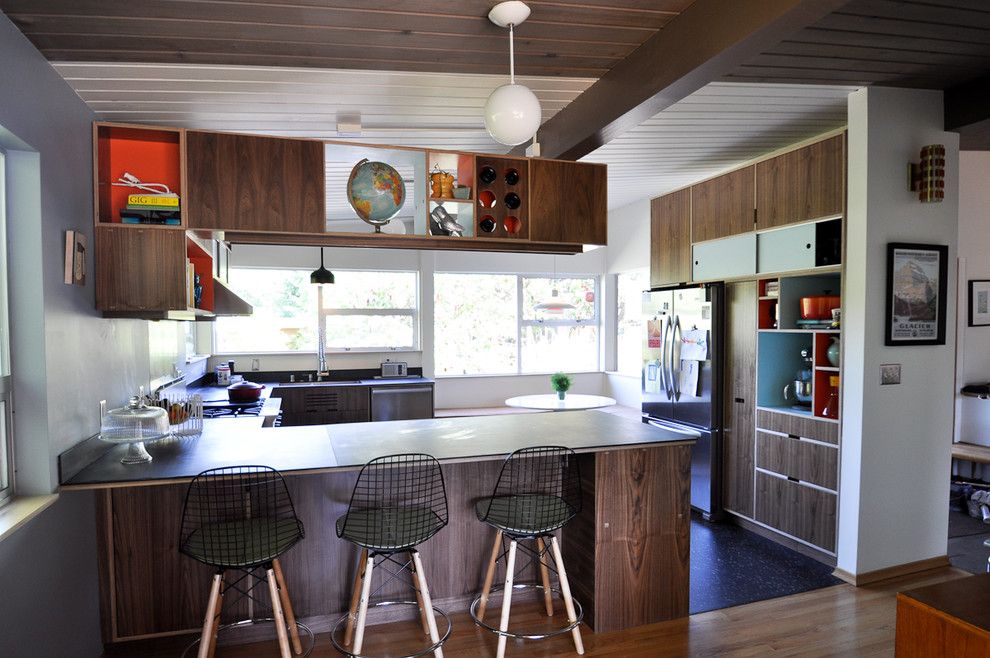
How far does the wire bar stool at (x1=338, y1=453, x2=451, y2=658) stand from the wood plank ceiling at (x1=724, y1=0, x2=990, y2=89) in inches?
89.5

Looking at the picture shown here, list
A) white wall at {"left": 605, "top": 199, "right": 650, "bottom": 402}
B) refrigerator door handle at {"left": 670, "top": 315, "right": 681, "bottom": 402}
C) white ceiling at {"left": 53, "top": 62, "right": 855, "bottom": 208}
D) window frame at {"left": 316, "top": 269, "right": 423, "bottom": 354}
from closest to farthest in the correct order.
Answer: white ceiling at {"left": 53, "top": 62, "right": 855, "bottom": 208} < refrigerator door handle at {"left": 670, "top": 315, "right": 681, "bottom": 402} < window frame at {"left": 316, "top": 269, "right": 423, "bottom": 354} < white wall at {"left": 605, "top": 199, "right": 650, "bottom": 402}

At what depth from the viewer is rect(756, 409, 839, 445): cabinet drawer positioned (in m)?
3.43

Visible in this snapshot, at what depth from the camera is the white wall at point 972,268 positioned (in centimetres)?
483

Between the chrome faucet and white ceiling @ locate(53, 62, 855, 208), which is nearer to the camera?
white ceiling @ locate(53, 62, 855, 208)

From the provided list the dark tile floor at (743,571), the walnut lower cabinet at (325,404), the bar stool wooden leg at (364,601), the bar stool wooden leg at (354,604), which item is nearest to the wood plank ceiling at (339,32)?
the bar stool wooden leg at (364,601)

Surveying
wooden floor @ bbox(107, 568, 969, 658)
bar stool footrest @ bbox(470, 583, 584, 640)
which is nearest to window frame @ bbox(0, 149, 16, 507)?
wooden floor @ bbox(107, 568, 969, 658)

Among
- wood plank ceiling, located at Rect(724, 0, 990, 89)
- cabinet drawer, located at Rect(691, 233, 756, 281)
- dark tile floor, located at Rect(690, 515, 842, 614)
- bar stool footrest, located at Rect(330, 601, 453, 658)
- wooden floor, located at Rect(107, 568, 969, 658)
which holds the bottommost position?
dark tile floor, located at Rect(690, 515, 842, 614)

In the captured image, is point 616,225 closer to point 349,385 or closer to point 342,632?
point 349,385

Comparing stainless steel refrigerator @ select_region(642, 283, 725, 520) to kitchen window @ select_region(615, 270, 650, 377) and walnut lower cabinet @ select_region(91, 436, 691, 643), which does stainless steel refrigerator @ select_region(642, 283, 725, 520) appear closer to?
walnut lower cabinet @ select_region(91, 436, 691, 643)

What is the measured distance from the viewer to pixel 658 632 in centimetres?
276

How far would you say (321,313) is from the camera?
21.3 feet

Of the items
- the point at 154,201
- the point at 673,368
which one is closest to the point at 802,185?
the point at 673,368

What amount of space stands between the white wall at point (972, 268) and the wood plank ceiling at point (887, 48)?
2.21m

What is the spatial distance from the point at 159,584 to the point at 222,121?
238 centimetres
